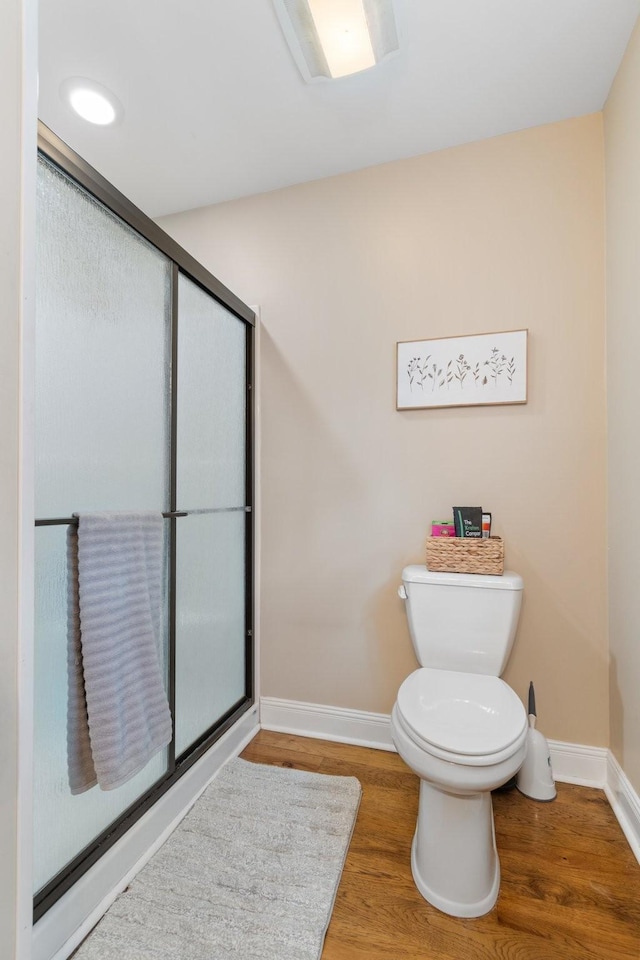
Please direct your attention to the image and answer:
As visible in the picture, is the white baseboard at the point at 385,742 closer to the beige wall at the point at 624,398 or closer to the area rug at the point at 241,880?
the beige wall at the point at 624,398

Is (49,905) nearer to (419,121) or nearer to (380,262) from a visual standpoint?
(380,262)

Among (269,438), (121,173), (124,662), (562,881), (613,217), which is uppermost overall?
(121,173)

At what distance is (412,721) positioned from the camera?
4.26 ft

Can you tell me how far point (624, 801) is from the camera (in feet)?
5.06

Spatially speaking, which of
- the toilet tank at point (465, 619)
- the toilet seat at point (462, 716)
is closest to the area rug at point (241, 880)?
the toilet seat at point (462, 716)

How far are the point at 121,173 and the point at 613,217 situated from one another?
78.9 inches

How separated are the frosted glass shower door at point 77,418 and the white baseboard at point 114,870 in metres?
0.07

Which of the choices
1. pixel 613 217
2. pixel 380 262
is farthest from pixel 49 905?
pixel 613 217

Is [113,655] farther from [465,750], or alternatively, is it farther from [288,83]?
[288,83]

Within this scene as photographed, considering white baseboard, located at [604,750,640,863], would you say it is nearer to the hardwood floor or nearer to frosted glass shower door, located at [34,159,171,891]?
the hardwood floor

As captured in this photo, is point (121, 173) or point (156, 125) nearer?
point (156, 125)

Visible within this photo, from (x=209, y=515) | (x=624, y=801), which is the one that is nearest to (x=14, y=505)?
(x=209, y=515)

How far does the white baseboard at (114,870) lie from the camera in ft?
3.52

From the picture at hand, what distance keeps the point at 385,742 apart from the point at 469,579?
854 millimetres
